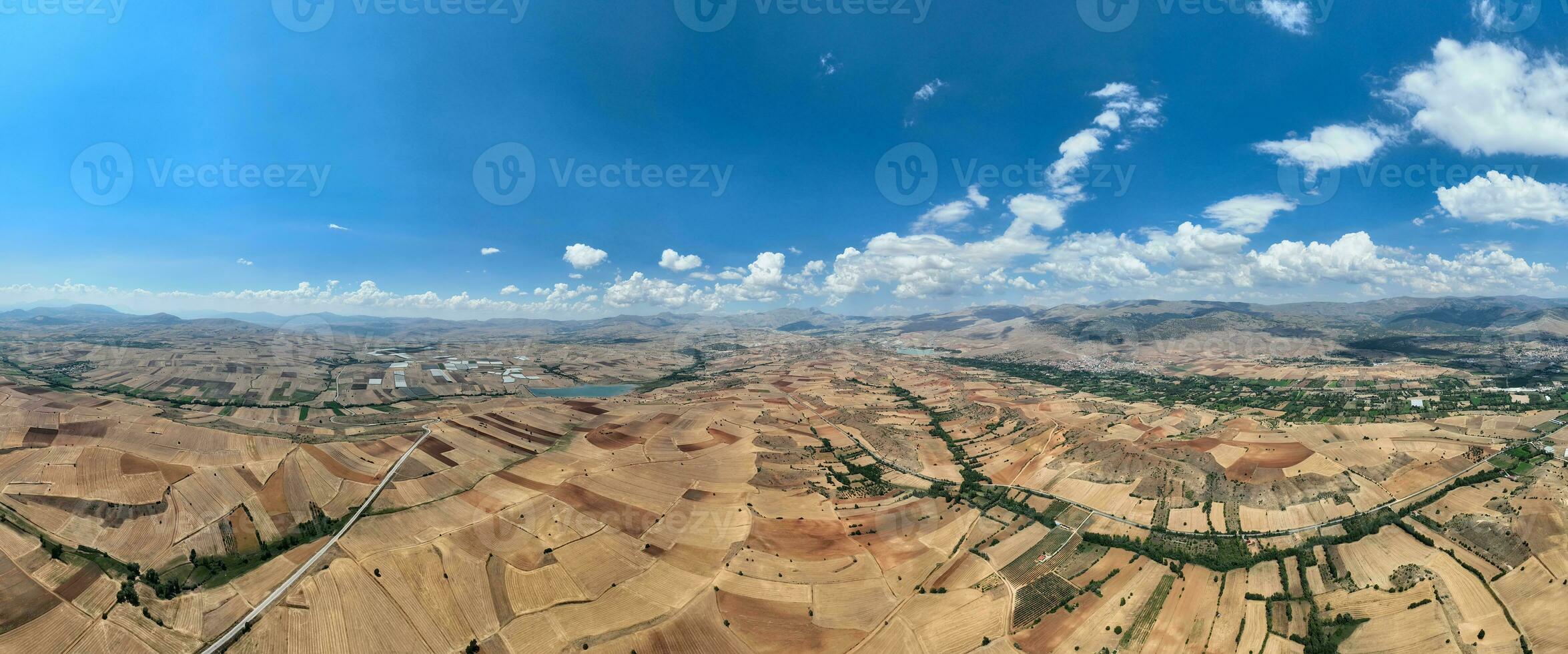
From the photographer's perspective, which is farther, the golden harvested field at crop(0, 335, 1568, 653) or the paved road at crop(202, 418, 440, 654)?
the golden harvested field at crop(0, 335, 1568, 653)

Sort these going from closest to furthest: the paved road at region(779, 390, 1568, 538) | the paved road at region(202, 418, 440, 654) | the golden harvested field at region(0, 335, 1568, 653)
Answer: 1. the paved road at region(202, 418, 440, 654)
2. the golden harvested field at region(0, 335, 1568, 653)
3. the paved road at region(779, 390, 1568, 538)

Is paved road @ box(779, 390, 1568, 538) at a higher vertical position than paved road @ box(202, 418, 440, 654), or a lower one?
lower

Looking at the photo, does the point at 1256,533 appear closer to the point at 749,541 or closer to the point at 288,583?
the point at 749,541

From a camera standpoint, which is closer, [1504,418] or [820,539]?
[820,539]

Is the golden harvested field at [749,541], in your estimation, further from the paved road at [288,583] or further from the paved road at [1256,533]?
the paved road at [288,583]

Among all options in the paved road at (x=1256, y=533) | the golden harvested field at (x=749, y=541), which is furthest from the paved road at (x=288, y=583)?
the paved road at (x=1256, y=533)

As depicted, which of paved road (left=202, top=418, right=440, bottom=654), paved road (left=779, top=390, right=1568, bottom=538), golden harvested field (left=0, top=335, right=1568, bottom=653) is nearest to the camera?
paved road (left=202, top=418, right=440, bottom=654)

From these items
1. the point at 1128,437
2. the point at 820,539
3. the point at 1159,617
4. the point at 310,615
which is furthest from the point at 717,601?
the point at 1128,437

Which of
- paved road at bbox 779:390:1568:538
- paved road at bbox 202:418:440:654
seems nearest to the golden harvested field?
paved road at bbox 779:390:1568:538

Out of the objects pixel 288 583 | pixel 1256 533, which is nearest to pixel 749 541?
pixel 288 583

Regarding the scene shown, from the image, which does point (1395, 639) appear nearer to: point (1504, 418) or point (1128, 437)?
point (1128, 437)

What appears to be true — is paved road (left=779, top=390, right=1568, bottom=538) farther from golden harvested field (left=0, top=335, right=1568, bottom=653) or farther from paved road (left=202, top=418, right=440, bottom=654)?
paved road (left=202, top=418, right=440, bottom=654)
